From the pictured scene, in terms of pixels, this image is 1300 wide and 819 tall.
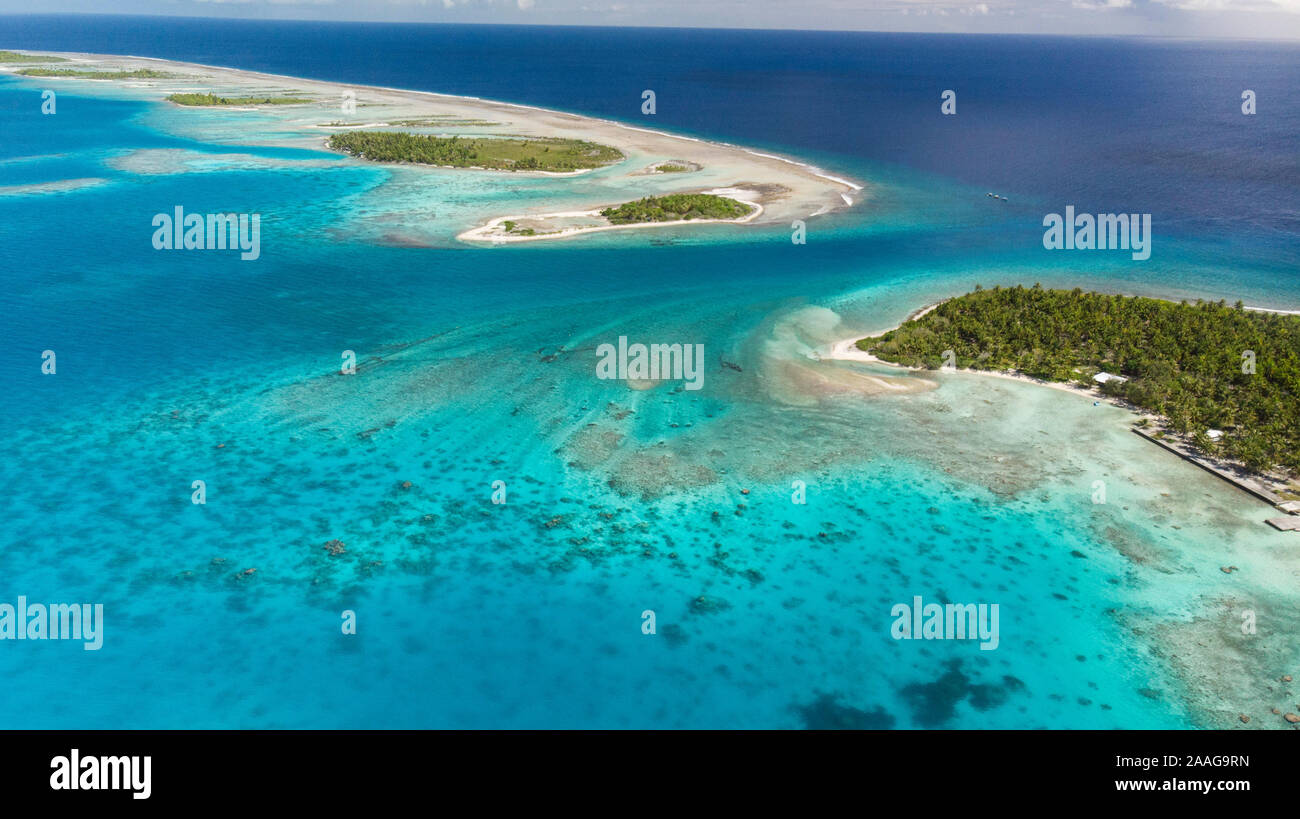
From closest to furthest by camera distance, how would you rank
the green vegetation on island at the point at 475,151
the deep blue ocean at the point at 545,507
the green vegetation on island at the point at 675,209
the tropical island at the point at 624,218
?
1. the deep blue ocean at the point at 545,507
2. the tropical island at the point at 624,218
3. the green vegetation on island at the point at 675,209
4. the green vegetation on island at the point at 475,151

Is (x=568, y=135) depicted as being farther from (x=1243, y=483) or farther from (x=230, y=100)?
(x=1243, y=483)

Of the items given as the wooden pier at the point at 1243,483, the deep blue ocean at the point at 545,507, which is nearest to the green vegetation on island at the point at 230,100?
the deep blue ocean at the point at 545,507

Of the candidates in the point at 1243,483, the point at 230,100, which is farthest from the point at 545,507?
the point at 230,100

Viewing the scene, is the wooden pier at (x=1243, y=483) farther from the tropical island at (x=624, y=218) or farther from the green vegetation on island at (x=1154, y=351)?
the tropical island at (x=624, y=218)

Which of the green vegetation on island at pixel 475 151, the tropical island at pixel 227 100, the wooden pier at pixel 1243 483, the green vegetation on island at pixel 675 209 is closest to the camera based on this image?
the wooden pier at pixel 1243 483

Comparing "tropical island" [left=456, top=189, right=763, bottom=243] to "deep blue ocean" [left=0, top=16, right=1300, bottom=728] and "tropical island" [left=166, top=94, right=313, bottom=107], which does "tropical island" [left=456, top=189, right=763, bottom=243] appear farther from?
"tropical island" [left=166, top=94, right=313, bottom=107]

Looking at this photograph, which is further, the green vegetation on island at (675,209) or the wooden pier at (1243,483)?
the green vegetation on island at (675,209)

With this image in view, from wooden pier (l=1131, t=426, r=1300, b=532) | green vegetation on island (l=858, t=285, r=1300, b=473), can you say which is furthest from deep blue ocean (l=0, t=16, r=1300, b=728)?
green vegetation on island (l=858, t=285, r=1300, b=473)
